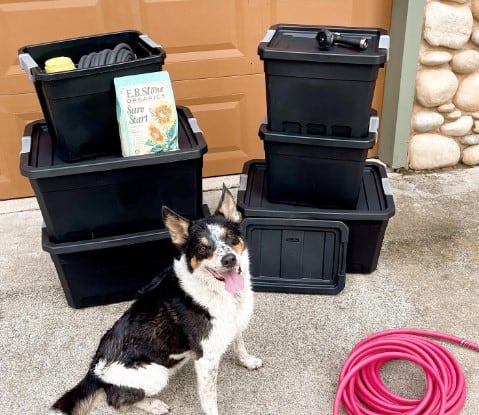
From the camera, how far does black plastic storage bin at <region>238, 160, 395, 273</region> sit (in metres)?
2.69

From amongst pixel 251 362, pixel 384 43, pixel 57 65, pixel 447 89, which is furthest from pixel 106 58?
pixel 447 89

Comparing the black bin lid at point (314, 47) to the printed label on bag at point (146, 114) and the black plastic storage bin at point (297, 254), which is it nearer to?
the printed label on bag at point (146, 114)

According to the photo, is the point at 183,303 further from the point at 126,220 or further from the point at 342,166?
the point at 342,166

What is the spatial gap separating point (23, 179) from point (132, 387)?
2.13 metres

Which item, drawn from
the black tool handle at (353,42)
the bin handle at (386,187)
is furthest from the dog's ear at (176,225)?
the bin handle at (386,187)

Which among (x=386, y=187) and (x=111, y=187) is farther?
(x=386, y=187)

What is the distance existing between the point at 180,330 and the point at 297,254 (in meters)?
0.91

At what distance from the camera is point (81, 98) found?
7.65 feet

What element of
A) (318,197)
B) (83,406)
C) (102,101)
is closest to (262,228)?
(318,197)

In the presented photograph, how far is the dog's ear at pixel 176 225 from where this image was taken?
6.48ft

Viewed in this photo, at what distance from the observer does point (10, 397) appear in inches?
90.6

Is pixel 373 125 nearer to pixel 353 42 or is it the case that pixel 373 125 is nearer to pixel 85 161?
pixel 353 42

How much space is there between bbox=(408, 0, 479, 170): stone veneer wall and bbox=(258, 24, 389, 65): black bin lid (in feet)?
3.46

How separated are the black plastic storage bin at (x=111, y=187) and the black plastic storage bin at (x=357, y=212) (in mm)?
326
